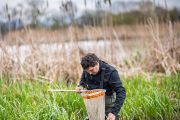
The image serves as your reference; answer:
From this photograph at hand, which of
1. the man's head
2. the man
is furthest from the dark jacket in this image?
the man's head

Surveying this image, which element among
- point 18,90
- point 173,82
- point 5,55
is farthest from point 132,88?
point 5,55

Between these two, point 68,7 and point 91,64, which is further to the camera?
point 68,7

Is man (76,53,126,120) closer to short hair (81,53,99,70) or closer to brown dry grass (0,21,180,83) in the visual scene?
short hair (81,53,99,70)

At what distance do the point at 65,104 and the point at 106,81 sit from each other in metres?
1.04

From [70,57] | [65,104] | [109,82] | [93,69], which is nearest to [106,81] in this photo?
[109,82]

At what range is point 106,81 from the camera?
11.2 feet

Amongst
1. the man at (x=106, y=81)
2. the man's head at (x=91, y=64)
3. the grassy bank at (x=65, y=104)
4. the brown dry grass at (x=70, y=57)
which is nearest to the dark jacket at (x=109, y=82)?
the man at (x=106, y=81)

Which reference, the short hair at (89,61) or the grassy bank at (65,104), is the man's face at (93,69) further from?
the grassy bank at (65,104)

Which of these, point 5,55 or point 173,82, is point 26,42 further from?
point 173,82

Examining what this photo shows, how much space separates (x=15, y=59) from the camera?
570cm

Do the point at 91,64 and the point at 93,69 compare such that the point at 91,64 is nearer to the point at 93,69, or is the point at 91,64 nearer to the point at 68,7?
the point at 93,69

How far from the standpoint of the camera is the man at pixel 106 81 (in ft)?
10.8

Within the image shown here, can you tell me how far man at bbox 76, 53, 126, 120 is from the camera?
3.28 meters

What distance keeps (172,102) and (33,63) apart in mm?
2544
